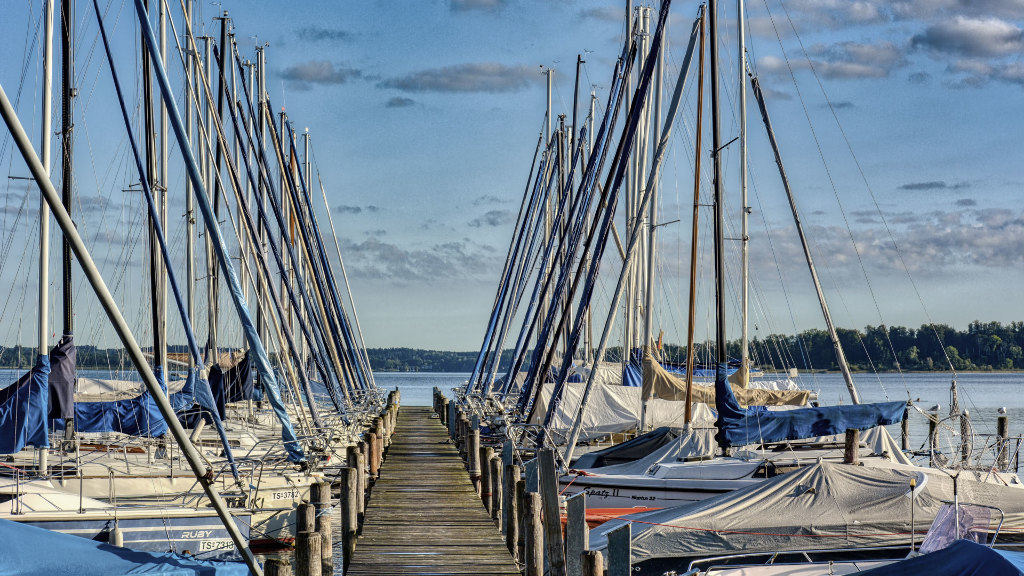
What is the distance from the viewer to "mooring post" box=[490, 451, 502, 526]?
17688 millimetres

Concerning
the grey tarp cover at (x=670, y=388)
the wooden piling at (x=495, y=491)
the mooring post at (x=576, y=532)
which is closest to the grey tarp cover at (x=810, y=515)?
the mooring post at (x=576, y=532)

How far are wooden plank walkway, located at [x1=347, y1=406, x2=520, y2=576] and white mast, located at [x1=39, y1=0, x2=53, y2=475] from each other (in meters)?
5.89

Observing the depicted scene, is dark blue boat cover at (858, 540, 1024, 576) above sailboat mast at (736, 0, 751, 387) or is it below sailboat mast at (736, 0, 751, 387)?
below

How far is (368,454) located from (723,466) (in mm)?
7333

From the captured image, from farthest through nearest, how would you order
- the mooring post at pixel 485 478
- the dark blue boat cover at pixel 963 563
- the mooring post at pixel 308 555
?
the mooring post at pixel 485 478
the mooring post at pixel 308 555
the dark blue boat cover at pixel 963 563

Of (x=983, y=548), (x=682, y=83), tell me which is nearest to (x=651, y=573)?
(x=983, y=548)

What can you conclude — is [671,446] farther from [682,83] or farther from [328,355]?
[328,355]

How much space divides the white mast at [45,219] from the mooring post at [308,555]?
27.8 ft

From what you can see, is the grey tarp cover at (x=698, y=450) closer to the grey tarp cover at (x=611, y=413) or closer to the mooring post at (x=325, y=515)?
the grey tarp cover at (x=611, y=413)

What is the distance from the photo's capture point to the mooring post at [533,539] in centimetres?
1279

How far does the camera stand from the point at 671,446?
22047 mm

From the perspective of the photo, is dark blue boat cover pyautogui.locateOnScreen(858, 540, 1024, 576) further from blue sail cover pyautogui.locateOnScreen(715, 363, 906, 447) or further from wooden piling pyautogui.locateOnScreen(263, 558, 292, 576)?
blue sail cover pyautogui.locateOnScreen(715, 363, 906, 447)

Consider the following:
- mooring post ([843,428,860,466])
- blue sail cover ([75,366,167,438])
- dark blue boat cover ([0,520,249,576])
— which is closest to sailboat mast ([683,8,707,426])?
mooring post ([843,428,860,466])

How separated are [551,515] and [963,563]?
5.52 meters
